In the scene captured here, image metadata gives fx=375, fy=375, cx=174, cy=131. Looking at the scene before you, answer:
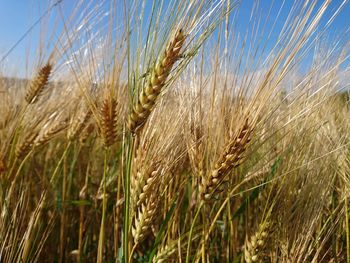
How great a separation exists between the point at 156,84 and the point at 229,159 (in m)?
0.18

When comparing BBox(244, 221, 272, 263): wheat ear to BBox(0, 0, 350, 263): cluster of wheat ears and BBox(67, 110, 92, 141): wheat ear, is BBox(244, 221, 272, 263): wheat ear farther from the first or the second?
BBox(67, 110, 92, 141): wheat ear

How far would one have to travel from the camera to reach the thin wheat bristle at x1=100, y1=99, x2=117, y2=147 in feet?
2.60

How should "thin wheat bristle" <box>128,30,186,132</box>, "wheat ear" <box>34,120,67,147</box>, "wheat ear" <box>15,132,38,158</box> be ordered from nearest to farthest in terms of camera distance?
"thin wheat bristle" <box>128,30,186,132</box>
"wheat ear" <box>15,132,38,158</box>
"wheat ear" <box>34,120,67,147</box>

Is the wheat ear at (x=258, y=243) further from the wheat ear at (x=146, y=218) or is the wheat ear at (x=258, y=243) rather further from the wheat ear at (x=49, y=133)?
the wheat ear at (x=49, y=133)

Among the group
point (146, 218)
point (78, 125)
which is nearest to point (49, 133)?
point (78, 125)

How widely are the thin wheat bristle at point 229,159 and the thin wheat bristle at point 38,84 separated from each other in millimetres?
824

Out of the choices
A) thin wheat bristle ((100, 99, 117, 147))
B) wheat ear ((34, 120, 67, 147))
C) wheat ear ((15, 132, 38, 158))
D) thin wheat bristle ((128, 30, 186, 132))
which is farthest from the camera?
wheat ear ((34, 120, 67, 147))

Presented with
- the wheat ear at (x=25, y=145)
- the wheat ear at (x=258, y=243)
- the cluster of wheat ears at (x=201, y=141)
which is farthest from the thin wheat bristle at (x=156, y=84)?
the wheat ear at (x=25, y=145)

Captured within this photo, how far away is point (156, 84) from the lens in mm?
630

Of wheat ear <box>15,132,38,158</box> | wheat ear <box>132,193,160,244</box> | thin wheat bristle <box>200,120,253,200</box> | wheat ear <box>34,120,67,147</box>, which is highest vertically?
wheat ear <box>34,120,67,147</box>

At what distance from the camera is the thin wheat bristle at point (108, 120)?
31.2 inches

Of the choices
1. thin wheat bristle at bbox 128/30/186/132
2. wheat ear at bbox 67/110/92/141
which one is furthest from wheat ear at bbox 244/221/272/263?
wheat ear at bbox 67/110/92/141

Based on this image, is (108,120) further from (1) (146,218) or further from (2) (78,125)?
(2) (78,125)

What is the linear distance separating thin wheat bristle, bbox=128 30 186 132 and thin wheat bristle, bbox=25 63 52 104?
75 centimetres
